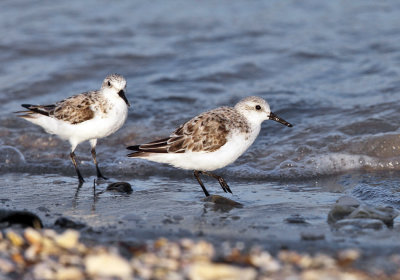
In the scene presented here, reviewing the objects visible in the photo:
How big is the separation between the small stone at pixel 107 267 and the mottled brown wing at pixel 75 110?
3.67m

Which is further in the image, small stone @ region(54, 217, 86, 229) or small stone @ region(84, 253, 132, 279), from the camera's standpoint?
small stone @ region(54, 217, 86, 229)

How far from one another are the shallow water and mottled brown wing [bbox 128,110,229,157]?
547mm

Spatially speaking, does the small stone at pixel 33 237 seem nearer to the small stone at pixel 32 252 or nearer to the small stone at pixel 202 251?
the small stone at pixel 32 252

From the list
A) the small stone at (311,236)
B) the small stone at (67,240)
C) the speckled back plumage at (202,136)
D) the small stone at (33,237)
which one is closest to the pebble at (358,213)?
the small stone at (311,236)

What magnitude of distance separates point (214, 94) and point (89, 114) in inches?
140

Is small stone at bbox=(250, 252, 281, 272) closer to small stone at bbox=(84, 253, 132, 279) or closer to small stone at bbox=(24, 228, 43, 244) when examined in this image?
small stone at bbox=(84, 253, 132, 279)

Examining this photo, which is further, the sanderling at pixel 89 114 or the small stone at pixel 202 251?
the sanderling at pixel 89 114

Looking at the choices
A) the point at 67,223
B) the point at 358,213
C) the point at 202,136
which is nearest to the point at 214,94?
the point at 202,136

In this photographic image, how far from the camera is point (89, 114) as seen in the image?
7.59 metres

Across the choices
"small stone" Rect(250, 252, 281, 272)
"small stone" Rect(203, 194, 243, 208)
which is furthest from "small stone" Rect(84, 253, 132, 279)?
"small stone" Rect(203, 194, 243, 208)

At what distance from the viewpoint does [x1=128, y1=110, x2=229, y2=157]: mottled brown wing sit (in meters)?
6.40

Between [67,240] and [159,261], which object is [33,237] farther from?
[159,261]

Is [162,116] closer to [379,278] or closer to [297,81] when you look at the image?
[297,81]

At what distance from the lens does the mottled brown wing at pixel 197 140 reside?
21.0ft
